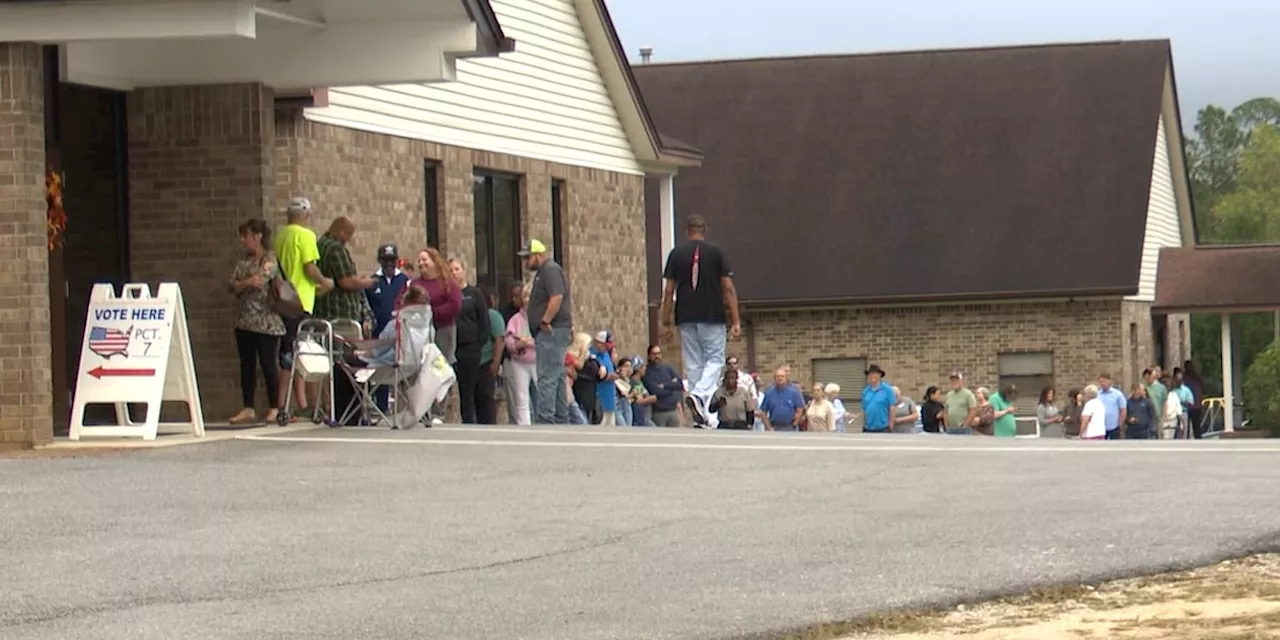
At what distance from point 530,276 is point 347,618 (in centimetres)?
1712

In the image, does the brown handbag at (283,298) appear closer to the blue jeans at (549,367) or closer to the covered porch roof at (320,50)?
the covered porch roof at (320,50)

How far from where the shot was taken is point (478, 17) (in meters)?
18.6

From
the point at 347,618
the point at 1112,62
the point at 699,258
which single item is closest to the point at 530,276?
the point at 699,258

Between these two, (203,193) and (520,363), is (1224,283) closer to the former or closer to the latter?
(520,363)

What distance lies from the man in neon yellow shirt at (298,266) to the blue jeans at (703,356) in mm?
3894

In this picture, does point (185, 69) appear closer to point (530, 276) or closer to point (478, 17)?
point (478, 17)

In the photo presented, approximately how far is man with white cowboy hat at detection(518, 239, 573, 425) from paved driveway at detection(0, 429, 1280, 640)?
16.3ft

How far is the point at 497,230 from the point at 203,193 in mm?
6906

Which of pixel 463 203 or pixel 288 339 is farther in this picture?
pixel 463 203

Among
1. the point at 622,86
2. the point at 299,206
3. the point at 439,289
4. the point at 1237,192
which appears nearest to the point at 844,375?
the point at 622,86

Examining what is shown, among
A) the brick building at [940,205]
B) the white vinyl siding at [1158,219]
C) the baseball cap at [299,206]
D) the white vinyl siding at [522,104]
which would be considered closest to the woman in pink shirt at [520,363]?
the white vinyl siding at [522,104]

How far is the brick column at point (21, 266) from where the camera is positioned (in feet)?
51.8

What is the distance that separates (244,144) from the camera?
61.8 feet

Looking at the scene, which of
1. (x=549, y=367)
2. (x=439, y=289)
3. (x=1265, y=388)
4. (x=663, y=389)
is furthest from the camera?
(x=1265, y=388)
